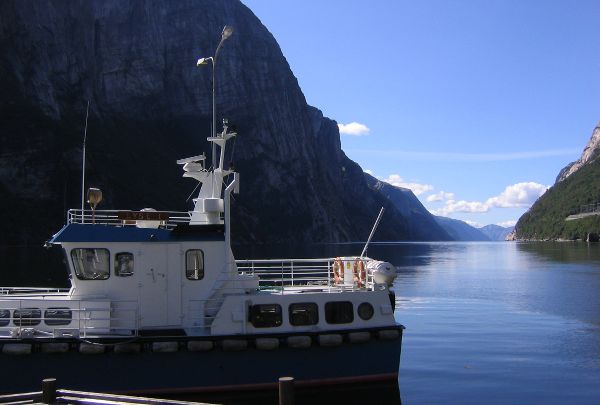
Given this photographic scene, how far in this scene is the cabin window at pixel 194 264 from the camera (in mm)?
18938

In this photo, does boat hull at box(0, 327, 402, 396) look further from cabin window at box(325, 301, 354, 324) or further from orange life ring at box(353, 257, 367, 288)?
orange life ring at box(353, 257, 367, 288)

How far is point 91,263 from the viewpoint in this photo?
1861 cm

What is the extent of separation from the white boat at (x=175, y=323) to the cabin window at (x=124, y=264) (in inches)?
1.2

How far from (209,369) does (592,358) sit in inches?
689

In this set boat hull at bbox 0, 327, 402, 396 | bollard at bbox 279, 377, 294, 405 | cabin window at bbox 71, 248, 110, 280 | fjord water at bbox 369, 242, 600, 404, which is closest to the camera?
bollard at bbox 279, 377, 294, 405

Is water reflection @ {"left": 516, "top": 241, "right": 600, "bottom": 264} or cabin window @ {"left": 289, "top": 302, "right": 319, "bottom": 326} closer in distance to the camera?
cabin window @ {"left": 289, "top": 302, "right": 319, "bottom": 326}

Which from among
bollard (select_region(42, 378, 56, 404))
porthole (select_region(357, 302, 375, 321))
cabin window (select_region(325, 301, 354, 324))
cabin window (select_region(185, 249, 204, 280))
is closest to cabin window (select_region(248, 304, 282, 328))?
cabin window (select_region(325, 301, 354, 324))

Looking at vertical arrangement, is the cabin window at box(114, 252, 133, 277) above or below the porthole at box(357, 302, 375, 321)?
above

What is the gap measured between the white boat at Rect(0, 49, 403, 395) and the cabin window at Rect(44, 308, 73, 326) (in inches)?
1.1

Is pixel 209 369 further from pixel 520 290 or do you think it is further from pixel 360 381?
pixel 520 290

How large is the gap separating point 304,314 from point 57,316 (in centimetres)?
731

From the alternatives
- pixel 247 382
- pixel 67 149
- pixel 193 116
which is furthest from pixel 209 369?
pixel 193 116

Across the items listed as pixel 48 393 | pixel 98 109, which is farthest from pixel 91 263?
→ pixel 98 109

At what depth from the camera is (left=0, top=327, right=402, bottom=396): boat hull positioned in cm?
1736
